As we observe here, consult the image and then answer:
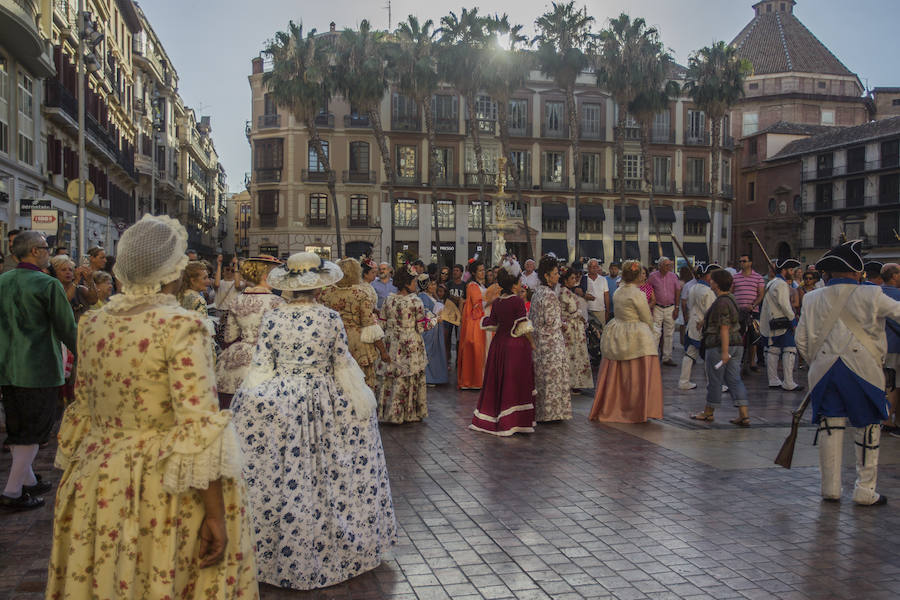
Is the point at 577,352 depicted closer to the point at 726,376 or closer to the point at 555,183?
the point at 726,376

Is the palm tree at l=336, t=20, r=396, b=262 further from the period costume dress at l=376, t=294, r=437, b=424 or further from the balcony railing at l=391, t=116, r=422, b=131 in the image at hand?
the period costume dress at l=376, t=294, r=437, b=424

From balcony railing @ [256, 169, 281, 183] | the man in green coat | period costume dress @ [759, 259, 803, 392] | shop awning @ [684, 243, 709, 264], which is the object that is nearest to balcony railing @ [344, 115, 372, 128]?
balcony railing @ [256, 169, 281, 183]

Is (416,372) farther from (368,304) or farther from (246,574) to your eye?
(246,574)

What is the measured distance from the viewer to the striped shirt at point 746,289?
13492mm

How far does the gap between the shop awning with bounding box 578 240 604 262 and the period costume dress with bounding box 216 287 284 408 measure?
46.0 metres

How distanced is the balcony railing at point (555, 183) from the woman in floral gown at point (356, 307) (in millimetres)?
44472

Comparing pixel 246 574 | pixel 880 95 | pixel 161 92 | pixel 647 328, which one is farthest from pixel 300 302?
pixel 880 95

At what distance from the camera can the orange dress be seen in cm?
1241

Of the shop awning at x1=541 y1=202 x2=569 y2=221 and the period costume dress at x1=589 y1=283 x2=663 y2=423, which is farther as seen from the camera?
the shop awning at x1=541 y1=202 x2=569 y2=221

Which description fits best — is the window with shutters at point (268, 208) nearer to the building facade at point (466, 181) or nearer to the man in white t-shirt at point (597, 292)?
the building facade at point (466, 181)

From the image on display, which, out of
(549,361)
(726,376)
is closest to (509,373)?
(549,361)

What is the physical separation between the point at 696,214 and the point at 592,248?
24.7ft

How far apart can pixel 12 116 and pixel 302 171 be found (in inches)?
1078

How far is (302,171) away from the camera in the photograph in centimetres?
4947
